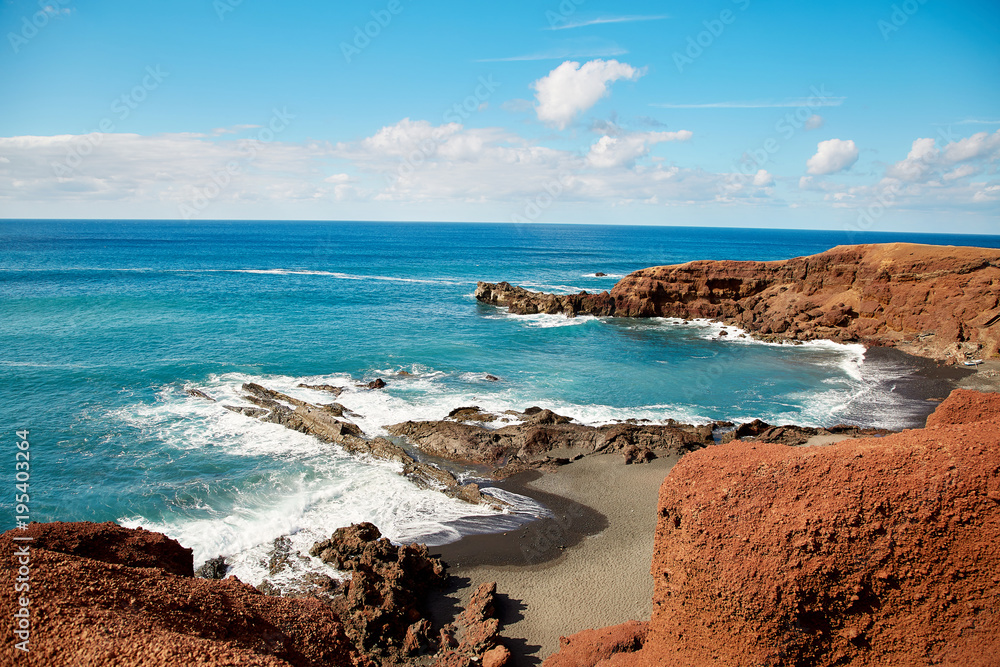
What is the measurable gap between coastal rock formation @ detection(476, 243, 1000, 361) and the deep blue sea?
295 cm

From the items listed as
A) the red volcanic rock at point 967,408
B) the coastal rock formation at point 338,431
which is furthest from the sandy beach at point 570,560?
the red volcanic rock at point 967,408

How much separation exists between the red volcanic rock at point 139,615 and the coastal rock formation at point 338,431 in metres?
11.7

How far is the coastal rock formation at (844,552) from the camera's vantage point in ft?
20.9

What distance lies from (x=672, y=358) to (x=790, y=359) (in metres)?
7.88

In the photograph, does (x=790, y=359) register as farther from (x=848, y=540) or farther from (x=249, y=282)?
(x=249, y=282)

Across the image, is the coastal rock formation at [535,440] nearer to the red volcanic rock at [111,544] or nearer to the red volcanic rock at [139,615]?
the red volcanic rock at [111,544]

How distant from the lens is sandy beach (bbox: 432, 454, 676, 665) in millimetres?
12445

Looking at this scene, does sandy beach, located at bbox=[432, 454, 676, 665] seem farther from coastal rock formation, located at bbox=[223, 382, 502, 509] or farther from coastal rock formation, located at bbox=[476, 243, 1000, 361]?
coastal rock formation, located at bbox=[476, 243, 1000, 361]

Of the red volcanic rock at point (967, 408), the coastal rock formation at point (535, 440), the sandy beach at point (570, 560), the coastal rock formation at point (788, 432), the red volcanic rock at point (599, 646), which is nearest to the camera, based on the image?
the red volcanic rock at point (967, 408)

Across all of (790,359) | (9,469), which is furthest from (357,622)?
(790,359)

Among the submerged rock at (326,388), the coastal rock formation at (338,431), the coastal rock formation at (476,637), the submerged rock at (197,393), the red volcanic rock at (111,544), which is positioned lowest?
the coastal rock formation at (476,637)

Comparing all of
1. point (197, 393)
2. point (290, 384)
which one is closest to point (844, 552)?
point (290, 384)

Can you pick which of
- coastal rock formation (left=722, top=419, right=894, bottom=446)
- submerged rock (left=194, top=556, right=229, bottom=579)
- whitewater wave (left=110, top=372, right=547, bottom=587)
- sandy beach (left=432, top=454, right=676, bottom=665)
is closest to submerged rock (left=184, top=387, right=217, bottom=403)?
whitewater wave (left=110, top=372, right=547, bottom=587)

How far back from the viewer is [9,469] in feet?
63.1
